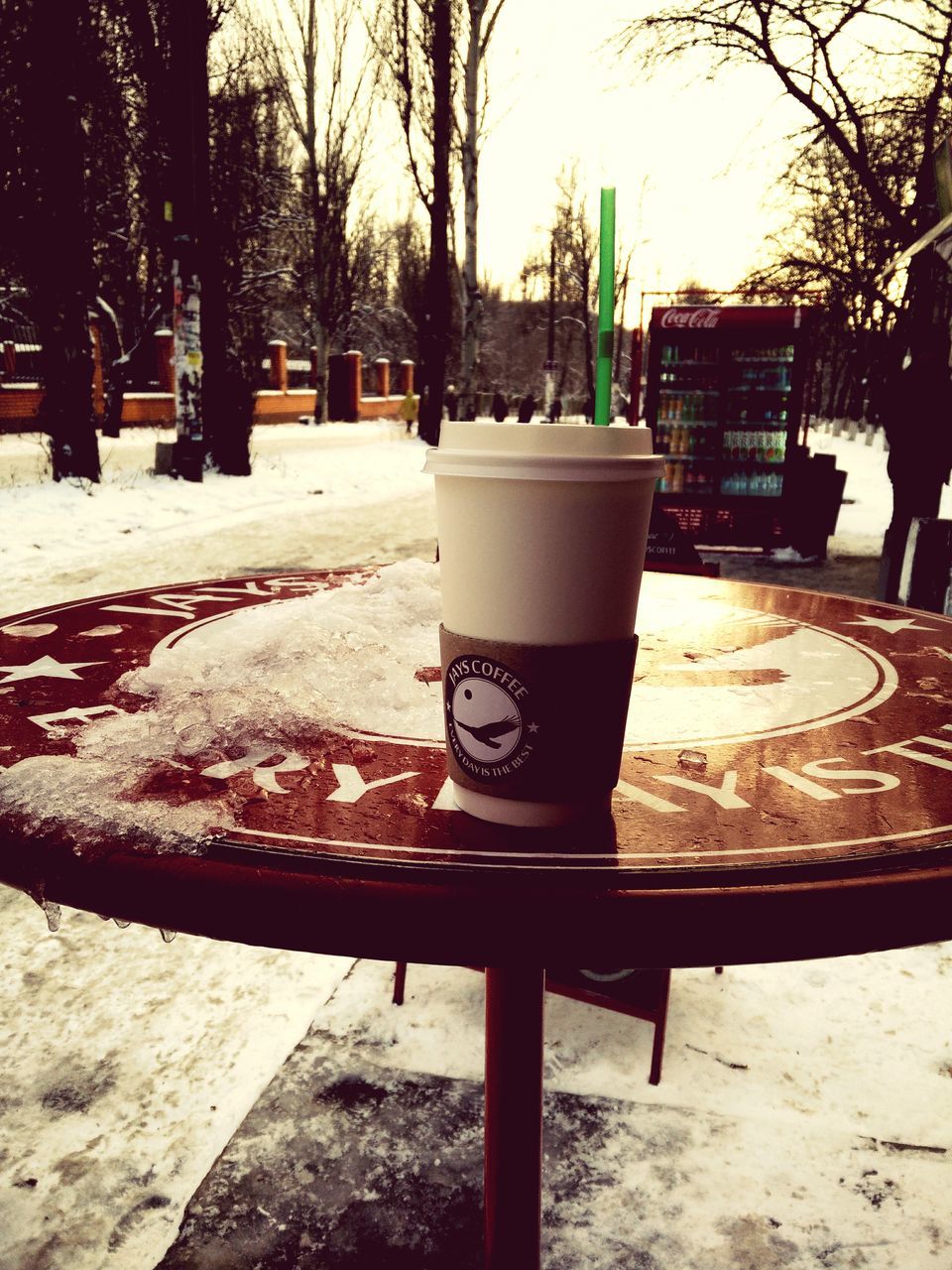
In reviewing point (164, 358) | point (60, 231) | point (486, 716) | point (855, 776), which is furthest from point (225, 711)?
point (164, 358)

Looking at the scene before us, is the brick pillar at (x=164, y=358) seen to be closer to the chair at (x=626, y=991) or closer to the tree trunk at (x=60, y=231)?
the tree trunk at (x=60, y=231)

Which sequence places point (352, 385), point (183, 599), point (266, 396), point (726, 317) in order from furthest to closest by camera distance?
1. point (352, 385)
2. point (266, 396)
3. point (726, 317)
4. point (183, 599)

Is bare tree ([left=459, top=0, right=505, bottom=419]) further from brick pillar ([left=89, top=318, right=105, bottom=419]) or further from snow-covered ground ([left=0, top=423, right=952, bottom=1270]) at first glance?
snow-covered ground ([left=0, top=423, right=952, bottom=1270])

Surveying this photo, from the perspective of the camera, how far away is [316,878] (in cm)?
72

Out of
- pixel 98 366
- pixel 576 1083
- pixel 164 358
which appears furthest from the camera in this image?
pixel 164 358

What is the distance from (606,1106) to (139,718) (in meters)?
1.42

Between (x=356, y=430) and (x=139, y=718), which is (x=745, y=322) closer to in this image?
(x=139, y=718)

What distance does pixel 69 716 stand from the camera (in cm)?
107

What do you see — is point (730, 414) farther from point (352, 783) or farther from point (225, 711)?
point (352, 783)

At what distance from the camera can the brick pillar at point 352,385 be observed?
29314mm

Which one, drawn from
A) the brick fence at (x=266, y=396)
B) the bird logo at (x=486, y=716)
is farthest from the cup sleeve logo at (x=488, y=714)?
the brick fence at (x=266, y=396)

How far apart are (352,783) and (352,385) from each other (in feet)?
99.0

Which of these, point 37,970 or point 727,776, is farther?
point 37,970

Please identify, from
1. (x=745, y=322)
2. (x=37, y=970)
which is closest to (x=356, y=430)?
(x=745, y=322)
